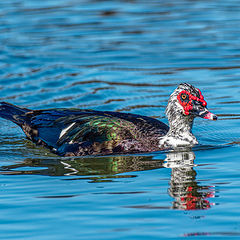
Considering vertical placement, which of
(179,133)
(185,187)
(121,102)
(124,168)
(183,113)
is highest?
(121,102)

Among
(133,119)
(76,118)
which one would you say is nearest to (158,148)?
(133,119)

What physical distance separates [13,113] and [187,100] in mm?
2982

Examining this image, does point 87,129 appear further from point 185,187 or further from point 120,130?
point 185,187

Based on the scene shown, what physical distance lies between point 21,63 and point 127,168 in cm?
782

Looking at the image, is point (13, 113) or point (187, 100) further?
point (13, 113)

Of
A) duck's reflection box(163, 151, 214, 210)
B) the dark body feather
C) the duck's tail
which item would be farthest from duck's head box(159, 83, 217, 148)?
the duck's tail

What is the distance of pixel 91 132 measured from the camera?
9.73 metres

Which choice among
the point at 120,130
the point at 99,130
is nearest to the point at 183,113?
the point at 120,130

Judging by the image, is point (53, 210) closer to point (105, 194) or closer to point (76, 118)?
point (105, 194)

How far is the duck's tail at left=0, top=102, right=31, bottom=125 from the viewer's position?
35.2 ft

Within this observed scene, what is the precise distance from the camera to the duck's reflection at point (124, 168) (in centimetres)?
761

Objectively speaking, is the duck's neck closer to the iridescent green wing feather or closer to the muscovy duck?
the muscovy duck

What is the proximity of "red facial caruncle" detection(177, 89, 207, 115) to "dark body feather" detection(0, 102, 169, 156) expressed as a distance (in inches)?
23.0

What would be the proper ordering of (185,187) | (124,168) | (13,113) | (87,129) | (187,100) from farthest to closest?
(13,113), (87,129), (187,100), (124,168), (185,187)
